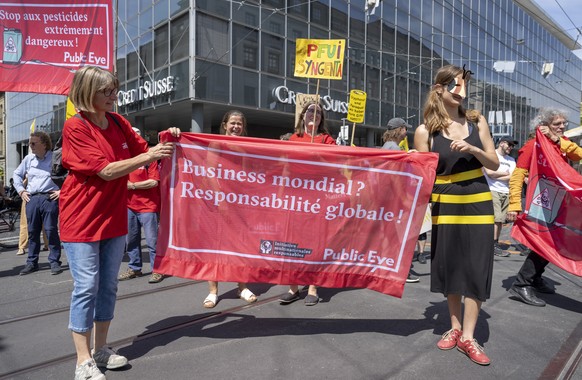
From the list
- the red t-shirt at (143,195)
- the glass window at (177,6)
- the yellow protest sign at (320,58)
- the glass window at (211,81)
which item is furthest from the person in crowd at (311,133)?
the glass window at (177,6)

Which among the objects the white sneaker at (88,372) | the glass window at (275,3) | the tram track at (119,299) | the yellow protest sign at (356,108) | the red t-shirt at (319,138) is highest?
the glass window at (275,3)

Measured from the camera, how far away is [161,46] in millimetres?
16516

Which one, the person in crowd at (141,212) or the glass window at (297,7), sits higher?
the glass window at (297,7)

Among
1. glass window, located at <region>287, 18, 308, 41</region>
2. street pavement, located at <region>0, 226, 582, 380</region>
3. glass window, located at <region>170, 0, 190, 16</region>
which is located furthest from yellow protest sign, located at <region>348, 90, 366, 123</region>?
glass window, located at <region>287, 18, 308, 41</region>

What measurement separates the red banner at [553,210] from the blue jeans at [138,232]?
430cm

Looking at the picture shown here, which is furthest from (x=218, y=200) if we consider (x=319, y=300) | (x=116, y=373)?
(x=319, y=300)

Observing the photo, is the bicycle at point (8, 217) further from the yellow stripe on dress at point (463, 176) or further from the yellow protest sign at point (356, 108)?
the yellow stripe on dress at point (463, 176)

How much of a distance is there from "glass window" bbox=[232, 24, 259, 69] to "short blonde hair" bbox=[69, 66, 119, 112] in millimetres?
14019

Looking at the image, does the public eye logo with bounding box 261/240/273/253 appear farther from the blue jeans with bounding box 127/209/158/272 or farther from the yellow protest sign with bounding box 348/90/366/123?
the yellow protest sign with bounding box 348/90/366/123

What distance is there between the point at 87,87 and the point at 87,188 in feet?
2.02

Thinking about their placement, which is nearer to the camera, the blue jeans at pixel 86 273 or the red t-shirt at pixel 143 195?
the blue jeans at pixel 86 273

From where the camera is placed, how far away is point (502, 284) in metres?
5.03

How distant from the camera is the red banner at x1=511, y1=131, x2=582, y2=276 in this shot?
13.4 feet

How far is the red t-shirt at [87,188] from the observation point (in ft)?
8.20
